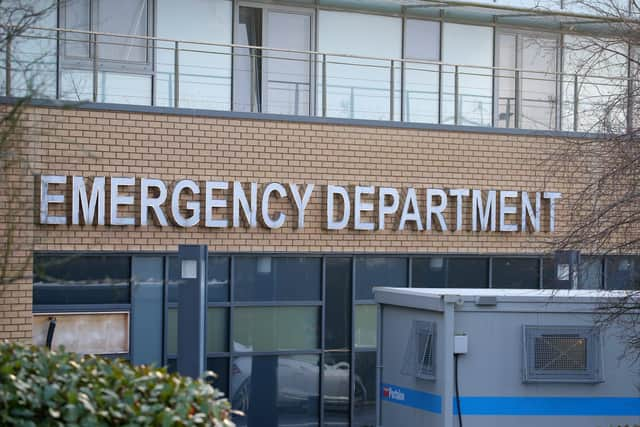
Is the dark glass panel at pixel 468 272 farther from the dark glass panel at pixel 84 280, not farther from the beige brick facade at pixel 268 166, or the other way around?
the dark glass panel at pixel 84 280

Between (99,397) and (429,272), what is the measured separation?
1090cm

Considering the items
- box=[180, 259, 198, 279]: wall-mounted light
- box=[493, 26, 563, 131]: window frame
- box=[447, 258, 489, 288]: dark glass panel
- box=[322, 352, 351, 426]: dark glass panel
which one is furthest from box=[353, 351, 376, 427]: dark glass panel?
box=[180, 259, 198, 279]: wall-mounted light

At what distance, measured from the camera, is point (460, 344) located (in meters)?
11.0

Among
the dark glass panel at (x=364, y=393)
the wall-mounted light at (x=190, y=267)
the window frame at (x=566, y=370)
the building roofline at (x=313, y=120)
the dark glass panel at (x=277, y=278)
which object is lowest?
the dark glass panel at (x=364, y=393)

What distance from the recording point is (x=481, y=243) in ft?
56.2

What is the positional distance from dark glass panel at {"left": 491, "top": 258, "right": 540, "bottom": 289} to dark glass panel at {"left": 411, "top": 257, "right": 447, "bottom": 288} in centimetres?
97

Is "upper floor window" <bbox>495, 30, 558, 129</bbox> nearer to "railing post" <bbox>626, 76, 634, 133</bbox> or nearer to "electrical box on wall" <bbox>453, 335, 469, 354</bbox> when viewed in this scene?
"railing post" <bbox>626, 76, 634, 133</bbox>

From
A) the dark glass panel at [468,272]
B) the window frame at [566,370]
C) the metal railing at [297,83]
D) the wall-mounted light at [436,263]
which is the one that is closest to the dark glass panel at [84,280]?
the metal railing at [297,83]

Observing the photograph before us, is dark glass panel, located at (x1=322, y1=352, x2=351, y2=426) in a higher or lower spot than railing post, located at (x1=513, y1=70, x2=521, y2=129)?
lower

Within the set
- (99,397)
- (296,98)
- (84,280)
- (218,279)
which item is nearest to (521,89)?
(296,98)

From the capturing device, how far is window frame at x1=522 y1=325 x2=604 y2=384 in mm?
11266

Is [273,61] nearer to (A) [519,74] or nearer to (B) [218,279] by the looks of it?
(B) [218,279]

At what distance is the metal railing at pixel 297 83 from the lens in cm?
1512

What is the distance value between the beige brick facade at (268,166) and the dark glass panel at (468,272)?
283 millimetres
